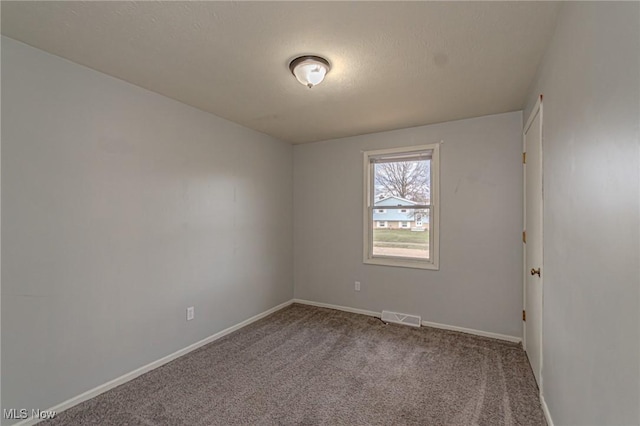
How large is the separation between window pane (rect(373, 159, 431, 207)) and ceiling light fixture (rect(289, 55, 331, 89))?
6.94 ft

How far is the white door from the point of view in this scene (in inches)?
90.4

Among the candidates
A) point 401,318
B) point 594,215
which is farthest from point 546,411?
point 401,318

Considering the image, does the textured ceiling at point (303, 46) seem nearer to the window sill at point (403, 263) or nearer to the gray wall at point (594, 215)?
the gray wall at point (594, 215)

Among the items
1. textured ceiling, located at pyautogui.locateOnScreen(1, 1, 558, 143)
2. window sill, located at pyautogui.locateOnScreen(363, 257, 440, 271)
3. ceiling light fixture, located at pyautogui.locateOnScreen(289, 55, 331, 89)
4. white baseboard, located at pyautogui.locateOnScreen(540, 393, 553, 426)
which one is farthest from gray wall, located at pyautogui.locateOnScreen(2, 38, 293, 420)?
white baseboard, located at pyautogui.locateOnScreen(540, 393, 553, 426)

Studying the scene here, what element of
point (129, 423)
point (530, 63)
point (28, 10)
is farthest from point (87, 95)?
point (530, 63)

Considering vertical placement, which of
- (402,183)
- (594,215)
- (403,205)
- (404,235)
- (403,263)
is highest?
(402,183)

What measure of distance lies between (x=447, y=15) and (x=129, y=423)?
10.7ft

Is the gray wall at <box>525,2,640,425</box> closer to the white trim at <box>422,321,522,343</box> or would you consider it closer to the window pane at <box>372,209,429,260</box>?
the white trim at <box>422,321,522,343</box>

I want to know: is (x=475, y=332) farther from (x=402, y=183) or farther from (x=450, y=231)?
(x=402, y=183)

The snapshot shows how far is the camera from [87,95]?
7.49 feet

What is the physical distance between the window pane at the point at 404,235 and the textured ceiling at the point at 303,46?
146 centimetres

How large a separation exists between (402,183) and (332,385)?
261cm

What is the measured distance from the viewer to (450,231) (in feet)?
11.8

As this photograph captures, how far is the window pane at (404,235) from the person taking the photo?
3.82 metres
